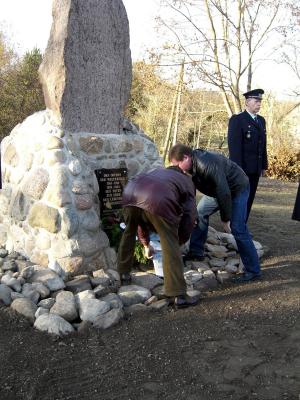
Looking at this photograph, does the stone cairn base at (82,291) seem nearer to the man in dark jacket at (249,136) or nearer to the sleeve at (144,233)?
the sleeve at (144,233)

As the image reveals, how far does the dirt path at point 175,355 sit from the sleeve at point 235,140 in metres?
1.85

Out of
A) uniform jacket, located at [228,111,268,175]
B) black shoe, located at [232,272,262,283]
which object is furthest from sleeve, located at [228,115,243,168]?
black shoe, located at [232,272,262,283]

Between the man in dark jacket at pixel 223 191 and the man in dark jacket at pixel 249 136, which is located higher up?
the man in dark jacket at pixel 249 136

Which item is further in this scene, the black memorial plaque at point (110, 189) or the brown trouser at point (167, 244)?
the black memorial plaque at point (110, 189)

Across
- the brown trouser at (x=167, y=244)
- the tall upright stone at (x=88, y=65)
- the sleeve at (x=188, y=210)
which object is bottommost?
the brown trouser at (x=167, y=244)

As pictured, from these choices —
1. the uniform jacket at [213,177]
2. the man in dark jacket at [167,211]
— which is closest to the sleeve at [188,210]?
the man in dark jacket at [167,211]

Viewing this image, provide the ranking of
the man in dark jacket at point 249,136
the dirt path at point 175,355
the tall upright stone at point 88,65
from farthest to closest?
the man in dark jacket at point 249,136 < the tall upright stone at point 88,65 < the dirt path at point 175,355

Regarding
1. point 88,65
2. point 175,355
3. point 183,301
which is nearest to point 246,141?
point 88,65

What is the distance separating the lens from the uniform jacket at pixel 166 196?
3877 millimetres

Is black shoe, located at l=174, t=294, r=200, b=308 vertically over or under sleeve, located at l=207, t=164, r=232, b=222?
under

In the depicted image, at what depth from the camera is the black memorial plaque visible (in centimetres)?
528

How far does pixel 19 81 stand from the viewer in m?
16.2

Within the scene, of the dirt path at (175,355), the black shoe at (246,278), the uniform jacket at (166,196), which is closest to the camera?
the dirt path at (175,355)

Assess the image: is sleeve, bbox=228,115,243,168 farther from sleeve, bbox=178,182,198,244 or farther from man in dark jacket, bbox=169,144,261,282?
sleeve, bbox=178,182,198,244
